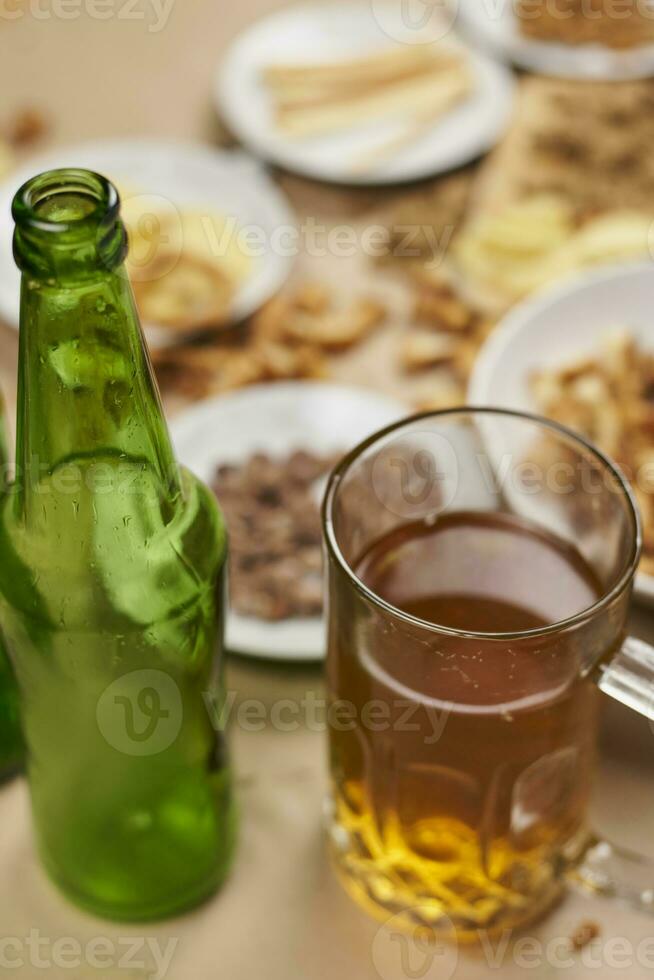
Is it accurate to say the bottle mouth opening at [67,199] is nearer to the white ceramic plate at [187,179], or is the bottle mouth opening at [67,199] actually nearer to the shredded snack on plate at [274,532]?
the shredded snack on plate at [274,532]

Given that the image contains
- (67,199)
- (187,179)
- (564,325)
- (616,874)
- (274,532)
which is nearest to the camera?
(67,199)

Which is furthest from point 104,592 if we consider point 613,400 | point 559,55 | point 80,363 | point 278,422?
point 559,55

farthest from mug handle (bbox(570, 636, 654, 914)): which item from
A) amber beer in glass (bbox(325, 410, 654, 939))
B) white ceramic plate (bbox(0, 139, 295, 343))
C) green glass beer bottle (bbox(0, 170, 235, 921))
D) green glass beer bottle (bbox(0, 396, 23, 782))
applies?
white ceramic plate (bbox(0, 139, 295, 343))

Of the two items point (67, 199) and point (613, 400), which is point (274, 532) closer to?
point (613, 400)

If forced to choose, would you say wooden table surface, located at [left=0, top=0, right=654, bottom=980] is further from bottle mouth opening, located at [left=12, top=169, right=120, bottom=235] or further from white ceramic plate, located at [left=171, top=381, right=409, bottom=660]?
bottle mouth opening, located at [left=12, top=169, right=120, bottom=235]

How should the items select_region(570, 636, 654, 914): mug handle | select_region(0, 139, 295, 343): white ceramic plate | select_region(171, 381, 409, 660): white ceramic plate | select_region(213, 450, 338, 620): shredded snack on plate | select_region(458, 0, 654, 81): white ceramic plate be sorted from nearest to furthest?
select_region(570, 636, 654, 914): mug handle → select_region(213, 450, 338, 620): shredded snack on plate → select_region(171, 381, 409, 660): white ceramic plate → select_region(0, 139, 295, 343): white ceramic plate → select_region(458, 0, 654, 81): white ceramic plate

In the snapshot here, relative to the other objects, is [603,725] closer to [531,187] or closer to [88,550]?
[88,550]

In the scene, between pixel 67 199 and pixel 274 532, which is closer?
pixel 67 199
